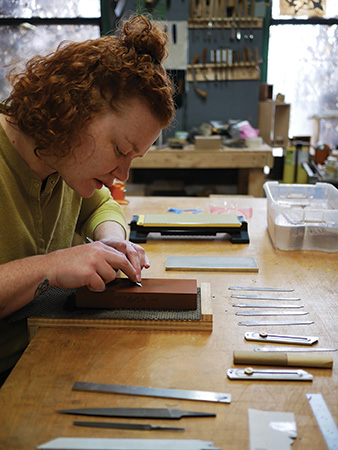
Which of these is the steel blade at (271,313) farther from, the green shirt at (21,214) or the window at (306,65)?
the window at (306,65)

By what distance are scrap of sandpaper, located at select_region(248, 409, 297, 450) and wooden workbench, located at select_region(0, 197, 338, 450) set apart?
0.04 ft

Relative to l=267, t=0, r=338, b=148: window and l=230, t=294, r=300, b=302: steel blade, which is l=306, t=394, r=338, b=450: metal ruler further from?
l=267, t=0, r=338, b=148: window

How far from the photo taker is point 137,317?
1.08m

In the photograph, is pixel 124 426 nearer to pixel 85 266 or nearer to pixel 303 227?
pixel 85 266

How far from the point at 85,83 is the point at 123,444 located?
808 mm

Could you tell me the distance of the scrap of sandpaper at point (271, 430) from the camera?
0.74 metres

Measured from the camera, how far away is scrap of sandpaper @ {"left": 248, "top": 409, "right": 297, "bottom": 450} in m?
0.74

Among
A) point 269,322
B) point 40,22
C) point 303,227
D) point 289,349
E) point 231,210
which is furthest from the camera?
point 40,22

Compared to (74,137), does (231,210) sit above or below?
below

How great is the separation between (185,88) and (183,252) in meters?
3.32

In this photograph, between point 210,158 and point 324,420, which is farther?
point 210,158

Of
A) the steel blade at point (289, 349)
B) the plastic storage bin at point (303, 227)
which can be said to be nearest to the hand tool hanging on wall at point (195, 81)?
the plastic storage bin at point (303, 227)

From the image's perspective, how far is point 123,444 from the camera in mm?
734

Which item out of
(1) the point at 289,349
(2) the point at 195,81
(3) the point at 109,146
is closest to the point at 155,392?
(1) the point at 289,349
